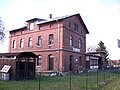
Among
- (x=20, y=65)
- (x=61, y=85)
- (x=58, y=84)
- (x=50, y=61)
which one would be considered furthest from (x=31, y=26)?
(x=61, y=85)

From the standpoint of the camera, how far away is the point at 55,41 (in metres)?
32.3

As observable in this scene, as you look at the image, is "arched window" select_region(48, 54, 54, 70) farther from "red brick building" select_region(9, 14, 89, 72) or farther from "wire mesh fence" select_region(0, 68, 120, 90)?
"wire mesh fence" select_region(0, 68, 120, 90)

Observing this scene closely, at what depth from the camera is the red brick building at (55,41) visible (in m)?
31.8

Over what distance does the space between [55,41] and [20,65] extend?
10409mm

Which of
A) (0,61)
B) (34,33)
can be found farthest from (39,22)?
→ (0,61)

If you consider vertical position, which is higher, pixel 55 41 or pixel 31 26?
pixel 31 26

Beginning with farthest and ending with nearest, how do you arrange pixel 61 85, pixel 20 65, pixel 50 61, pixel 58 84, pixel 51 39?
pixel 51 39
pixel 50 61
pixel 20 65
pixel 58 84
pixel 61 85

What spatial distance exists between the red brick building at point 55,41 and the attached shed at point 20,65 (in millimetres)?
8032

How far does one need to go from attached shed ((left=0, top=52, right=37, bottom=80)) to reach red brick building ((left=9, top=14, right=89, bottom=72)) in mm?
8032

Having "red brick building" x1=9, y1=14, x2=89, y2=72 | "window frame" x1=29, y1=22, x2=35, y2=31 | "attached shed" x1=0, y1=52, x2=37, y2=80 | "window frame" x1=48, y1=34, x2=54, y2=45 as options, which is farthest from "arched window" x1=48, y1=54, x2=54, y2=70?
"attached shed" x1=0, y1=52, x2=37, y2=80

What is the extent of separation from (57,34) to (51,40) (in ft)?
5.54

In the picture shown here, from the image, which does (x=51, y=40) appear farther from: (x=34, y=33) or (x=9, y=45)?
(x=9, y=45)

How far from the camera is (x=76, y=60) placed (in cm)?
3569

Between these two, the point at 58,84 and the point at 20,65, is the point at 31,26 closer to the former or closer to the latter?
the point at 20,65
